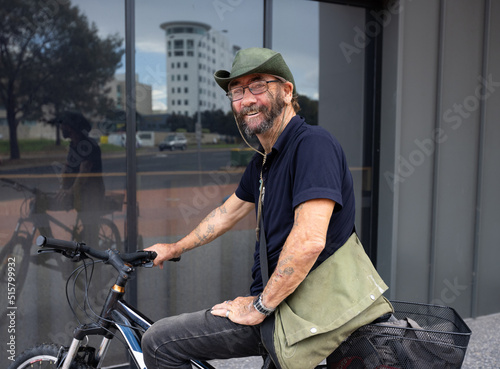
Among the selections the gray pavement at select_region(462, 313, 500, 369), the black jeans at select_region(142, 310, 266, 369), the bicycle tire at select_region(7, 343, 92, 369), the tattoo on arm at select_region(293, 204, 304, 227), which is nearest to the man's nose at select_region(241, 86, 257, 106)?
the tattoo on arm at select_region(293, 204, 304, 227)

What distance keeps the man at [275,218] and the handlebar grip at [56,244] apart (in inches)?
19.5

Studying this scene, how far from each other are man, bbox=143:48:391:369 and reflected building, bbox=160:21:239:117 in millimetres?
1798

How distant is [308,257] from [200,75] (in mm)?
2515

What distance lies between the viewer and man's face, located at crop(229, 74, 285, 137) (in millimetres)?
2031

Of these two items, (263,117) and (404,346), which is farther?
(263,117)

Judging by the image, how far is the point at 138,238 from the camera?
384cm

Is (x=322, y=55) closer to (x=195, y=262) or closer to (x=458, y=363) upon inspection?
(x=195, y=262)

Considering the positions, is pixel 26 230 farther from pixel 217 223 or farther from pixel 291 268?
pixel 291 268

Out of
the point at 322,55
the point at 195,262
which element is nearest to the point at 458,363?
the point at 195,262

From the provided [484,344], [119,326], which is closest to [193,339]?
[119,326]

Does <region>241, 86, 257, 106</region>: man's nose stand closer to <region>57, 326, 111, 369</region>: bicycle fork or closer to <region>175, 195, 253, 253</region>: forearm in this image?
<region>175, 195, 253, 253</region>: forearm

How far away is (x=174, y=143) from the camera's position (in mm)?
3889

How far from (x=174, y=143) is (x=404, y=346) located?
255 cm

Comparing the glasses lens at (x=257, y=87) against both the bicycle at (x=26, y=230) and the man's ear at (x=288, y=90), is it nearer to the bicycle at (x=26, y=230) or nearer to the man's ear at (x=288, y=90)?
the man's ear at (x=288, y=90)
